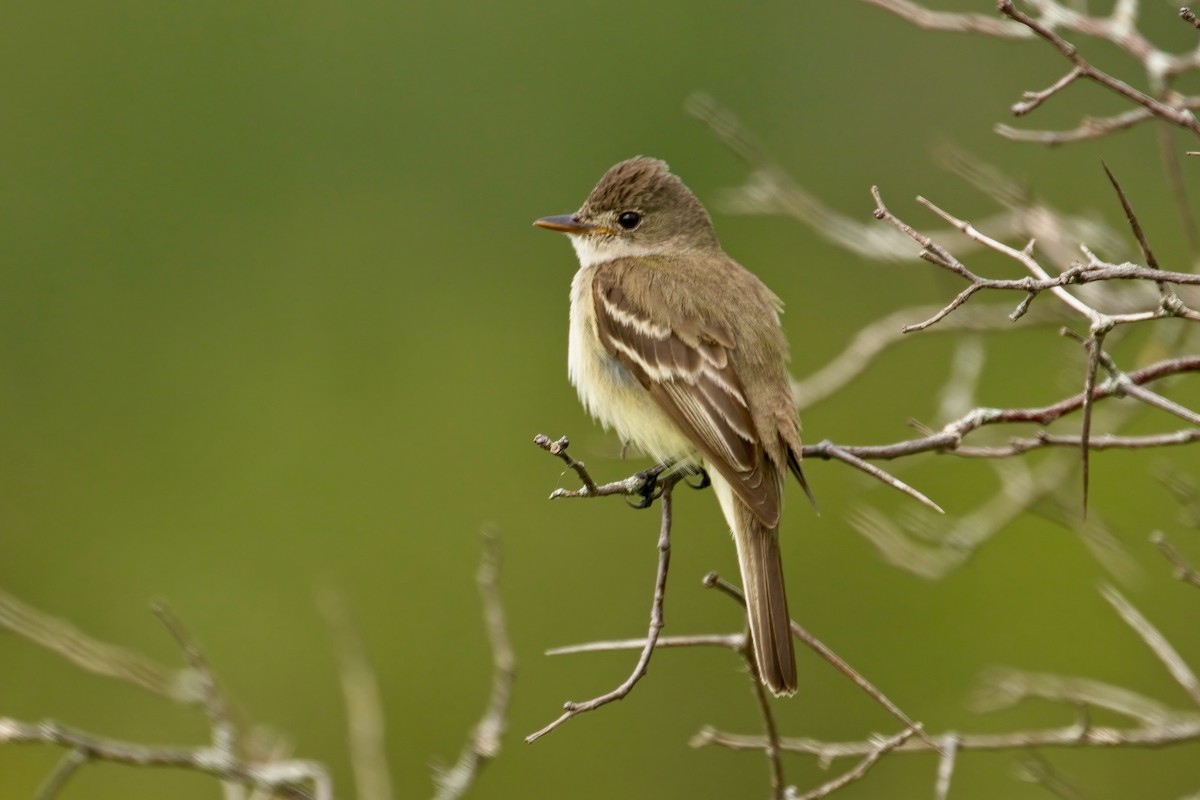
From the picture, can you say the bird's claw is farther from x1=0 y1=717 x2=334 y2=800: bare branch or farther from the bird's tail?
x1=0 y1=717 x2=334 y2=800: bare branch

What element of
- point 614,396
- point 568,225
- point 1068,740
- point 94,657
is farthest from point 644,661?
point 568,225

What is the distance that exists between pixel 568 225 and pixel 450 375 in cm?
452

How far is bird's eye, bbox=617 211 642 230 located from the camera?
20.9ft

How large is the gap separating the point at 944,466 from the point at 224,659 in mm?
4135

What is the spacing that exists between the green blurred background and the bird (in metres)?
2.24

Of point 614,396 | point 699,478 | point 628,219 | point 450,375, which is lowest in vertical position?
point 699,478

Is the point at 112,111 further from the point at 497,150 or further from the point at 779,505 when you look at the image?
the point at 779,505

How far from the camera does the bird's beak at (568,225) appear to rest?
627 centimetres

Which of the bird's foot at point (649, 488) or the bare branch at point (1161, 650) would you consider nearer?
the bare branch at point (1161, 650)

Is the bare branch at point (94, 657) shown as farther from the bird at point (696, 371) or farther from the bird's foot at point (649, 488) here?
the bird at point (696, 371)

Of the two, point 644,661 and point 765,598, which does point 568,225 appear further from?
point 644,661

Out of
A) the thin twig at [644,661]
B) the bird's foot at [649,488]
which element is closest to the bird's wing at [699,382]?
the bird's foot at [649,488]

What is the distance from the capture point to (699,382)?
5484 mm

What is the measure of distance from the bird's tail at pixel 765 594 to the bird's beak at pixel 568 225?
133 cm
